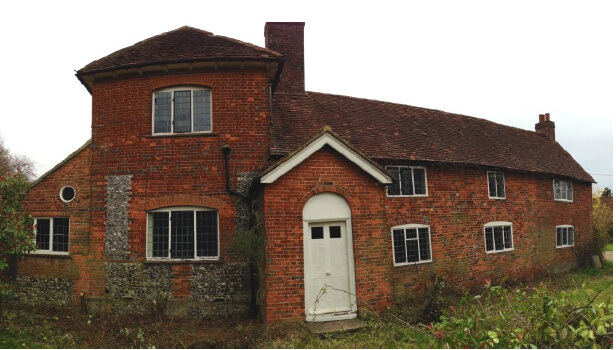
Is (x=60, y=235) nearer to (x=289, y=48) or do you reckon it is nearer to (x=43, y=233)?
(x=43, y=233)

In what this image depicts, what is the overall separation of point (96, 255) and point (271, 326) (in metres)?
5.79

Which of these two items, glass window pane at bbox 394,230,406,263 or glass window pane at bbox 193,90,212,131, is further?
glass window pane at bbox 394,230,406,263

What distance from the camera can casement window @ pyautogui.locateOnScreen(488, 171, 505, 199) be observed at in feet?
48.1

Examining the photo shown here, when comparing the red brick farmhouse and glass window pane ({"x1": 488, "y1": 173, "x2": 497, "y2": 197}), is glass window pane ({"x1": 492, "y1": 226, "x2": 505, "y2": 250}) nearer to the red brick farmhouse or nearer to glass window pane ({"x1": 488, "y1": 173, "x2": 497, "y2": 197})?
the red brick farmhouse

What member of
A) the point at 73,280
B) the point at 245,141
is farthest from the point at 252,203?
the point at 73,280

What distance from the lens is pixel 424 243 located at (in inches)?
491

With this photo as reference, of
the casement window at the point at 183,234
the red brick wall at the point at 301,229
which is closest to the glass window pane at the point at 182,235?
the casement window at the point at 183,234

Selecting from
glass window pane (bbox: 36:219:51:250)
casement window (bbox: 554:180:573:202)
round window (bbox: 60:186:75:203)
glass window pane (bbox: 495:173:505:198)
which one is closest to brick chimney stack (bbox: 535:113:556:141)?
casement window (bbox: 554:180:573:202)

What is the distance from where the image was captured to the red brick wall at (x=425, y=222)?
28.2 ft

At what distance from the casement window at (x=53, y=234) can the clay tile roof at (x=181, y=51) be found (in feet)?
15.3

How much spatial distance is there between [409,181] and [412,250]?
8.08ft

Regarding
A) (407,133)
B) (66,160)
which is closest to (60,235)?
(66,160)

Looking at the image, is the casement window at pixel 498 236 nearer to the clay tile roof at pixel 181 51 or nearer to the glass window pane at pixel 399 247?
the glass window pane at pixel 399 247

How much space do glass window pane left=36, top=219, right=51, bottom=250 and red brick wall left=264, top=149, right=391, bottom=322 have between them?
7.37 metres
